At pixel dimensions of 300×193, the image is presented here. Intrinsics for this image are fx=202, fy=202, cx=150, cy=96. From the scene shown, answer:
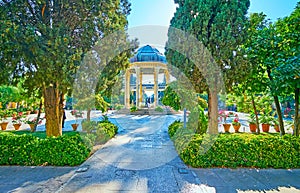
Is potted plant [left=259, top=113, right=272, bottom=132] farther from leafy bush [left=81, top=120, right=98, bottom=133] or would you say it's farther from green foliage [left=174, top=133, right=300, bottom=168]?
leafy bush [left=81, top=120, right=98, bottom=133]

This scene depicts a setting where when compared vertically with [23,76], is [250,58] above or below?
above

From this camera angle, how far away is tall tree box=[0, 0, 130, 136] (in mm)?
4645

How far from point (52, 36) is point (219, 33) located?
173 inches

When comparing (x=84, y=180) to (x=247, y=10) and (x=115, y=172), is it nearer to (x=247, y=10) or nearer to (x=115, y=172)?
(x=115, y=172)

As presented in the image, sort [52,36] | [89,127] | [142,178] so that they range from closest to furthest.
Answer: [142,178] < [52,36] < [89,127]

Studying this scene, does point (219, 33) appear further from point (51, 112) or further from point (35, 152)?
point (35, 152)

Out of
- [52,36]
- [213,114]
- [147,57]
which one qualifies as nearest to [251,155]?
[213,114]

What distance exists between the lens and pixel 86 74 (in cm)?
577

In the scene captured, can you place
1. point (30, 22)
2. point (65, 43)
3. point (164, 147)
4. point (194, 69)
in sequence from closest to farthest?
point (65, 43)
point (30, 22)
point (194, 69)
point (164, 147)

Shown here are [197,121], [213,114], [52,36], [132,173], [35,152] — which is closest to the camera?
[132,173]

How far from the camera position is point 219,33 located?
18.6ft

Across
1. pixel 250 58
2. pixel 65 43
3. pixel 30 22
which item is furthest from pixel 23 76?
pixel 250 58

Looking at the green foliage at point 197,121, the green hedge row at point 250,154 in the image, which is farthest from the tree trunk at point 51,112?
the green foliage at point 197,121

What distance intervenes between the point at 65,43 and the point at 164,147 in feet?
14.7
